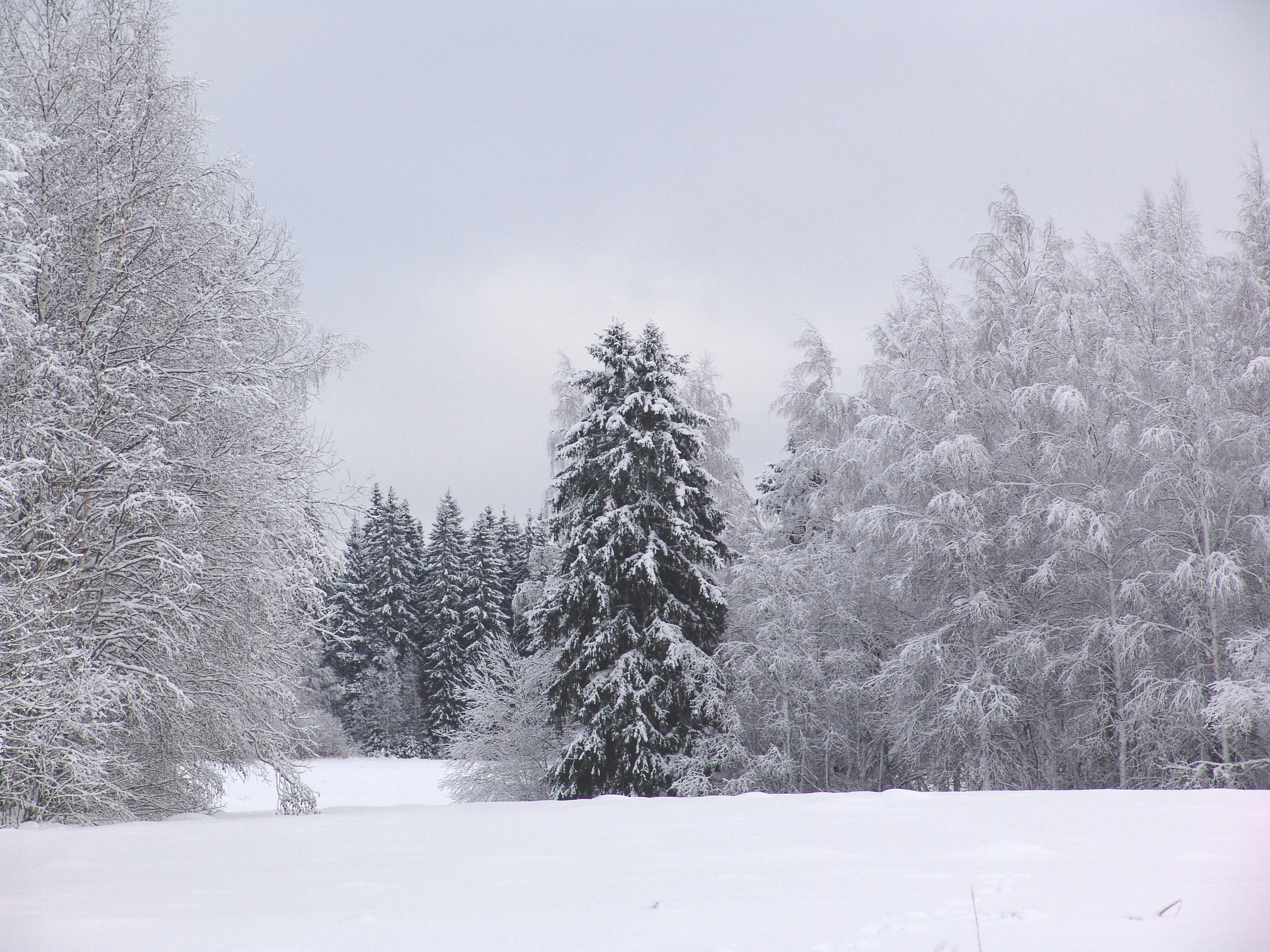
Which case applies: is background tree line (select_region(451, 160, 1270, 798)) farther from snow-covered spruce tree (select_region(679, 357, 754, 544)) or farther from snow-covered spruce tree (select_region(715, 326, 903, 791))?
snow-covered spruce tree (select_region(679, 357, 754, 544))

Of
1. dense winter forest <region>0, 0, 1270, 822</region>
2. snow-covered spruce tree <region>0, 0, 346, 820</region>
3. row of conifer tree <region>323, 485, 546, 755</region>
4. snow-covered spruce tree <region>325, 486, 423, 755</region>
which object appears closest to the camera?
snow-covered spruce tree <region>0, 0, 346, 820</region>

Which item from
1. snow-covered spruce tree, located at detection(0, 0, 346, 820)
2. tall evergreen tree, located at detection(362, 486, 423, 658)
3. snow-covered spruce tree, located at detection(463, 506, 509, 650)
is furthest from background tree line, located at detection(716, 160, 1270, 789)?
tall evergreen tree, located at detection(362, 486, 423, 658)

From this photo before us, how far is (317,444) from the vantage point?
1195 cm

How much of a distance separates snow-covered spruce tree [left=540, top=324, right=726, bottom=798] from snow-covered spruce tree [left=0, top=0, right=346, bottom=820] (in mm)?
6348

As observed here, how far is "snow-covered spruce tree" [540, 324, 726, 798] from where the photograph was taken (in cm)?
1645

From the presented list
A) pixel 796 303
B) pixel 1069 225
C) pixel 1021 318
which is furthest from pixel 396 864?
pixel 796 303

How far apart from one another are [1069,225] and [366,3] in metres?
13.7

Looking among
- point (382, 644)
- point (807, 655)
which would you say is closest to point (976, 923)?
point (807, 655)

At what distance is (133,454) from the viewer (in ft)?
30.9

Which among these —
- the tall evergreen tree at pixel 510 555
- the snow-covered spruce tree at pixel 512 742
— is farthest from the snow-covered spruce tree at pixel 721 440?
the tall evergreen tree at pixel 510 555

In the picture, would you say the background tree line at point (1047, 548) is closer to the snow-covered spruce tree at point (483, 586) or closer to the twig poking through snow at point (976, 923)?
the twig poking through snow at point (976, 923)

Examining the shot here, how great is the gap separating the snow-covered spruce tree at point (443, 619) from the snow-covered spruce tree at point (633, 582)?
26099 millimetres

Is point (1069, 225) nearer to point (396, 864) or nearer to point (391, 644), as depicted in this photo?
point (396, 864)

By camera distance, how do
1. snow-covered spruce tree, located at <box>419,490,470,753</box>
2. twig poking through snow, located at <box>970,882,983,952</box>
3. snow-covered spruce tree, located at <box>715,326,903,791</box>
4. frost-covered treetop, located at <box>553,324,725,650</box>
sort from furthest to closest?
snow-covered spruce tree, located at <box>419,490,470,753</box>
snow-covered spruce tree, located at <box>715,326,903,791</box>
frost-covered treetop, located at <box>553,324,725,650</box>
twig poking through snow, located at <box>970,882,983,952</box>
